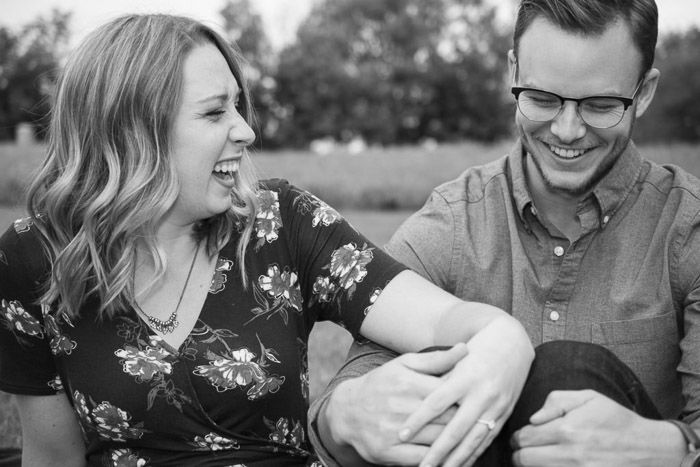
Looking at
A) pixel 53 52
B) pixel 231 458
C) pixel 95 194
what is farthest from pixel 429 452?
pixel 53 52

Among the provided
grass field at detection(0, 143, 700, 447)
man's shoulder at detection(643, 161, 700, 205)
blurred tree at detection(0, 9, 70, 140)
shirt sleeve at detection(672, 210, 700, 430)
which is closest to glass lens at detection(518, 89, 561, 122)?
man's shoulder at detection(643, 161, 700, 205)

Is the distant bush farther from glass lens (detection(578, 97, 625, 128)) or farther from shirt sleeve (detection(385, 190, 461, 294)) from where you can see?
glass lens (detection(578, 97, 625, 128))

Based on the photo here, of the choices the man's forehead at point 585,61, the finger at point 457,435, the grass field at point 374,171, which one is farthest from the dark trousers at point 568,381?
the grass field at point 374,171

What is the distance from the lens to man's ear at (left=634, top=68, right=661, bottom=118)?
2270 mm

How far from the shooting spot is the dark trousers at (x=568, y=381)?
170cm

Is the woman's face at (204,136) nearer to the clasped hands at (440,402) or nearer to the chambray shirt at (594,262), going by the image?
the chambray shirt at (594,262)

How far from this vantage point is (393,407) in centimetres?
176

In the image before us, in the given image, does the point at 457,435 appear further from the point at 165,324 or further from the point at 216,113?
the point at 216,113

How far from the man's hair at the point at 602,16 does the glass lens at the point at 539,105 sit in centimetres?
19

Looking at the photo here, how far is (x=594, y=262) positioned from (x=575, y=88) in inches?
20.9

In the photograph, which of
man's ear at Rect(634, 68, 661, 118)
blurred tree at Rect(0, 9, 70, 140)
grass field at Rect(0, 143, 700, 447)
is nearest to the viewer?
man's ear at Rect(634, 68, 661, 118)

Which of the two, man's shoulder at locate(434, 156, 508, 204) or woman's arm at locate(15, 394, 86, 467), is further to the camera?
man's shoulder at locate(434, 156, 508, 204)

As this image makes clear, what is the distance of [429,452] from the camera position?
5.53ft

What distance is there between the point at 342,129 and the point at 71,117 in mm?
39422
